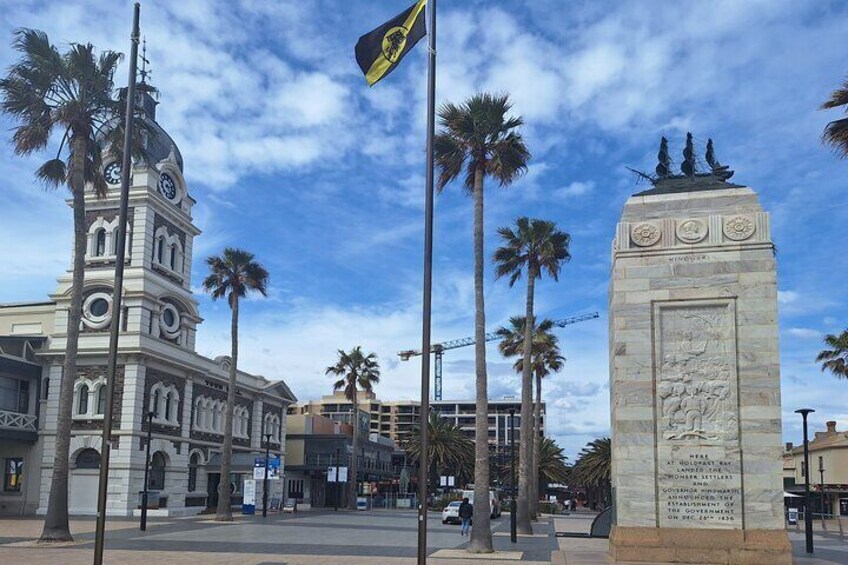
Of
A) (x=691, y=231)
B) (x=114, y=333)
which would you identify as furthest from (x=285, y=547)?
(x=691, y=231)

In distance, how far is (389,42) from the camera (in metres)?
15.4

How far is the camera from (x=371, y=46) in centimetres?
1551

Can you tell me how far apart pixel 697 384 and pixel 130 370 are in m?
33.6

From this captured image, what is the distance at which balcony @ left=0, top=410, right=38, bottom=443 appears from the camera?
4447 cm

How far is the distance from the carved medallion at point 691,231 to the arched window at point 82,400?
3598 centimetres

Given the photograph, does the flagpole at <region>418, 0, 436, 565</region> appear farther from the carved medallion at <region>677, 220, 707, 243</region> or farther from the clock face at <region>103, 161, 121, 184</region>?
the clock face at <region>103, 161, 121, 184</region>

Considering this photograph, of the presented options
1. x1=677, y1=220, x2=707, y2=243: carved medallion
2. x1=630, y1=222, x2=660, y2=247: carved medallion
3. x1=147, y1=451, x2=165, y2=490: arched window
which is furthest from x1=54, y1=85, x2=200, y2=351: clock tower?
x1=677, y1=220, x2=707, y2=243: carved medallion

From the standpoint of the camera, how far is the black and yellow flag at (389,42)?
1531 centimetres

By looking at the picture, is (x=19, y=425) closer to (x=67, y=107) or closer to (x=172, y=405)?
(x=172, y=405)

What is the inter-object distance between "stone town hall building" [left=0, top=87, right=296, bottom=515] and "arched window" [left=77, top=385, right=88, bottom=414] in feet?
0.24

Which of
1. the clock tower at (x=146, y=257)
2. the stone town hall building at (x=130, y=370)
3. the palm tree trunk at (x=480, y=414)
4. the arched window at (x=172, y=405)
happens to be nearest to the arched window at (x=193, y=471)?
the stone town hall building at (x=130, y=370)

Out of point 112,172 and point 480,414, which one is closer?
point 480,414

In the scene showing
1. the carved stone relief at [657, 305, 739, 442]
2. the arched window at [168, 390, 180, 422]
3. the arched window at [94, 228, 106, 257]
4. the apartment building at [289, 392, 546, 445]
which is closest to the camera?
the carved stone relief at [657, 305, 739, 442]

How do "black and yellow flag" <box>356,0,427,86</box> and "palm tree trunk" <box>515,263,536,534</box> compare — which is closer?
"black and yellow flag" <box>356,0,427,86</box>
